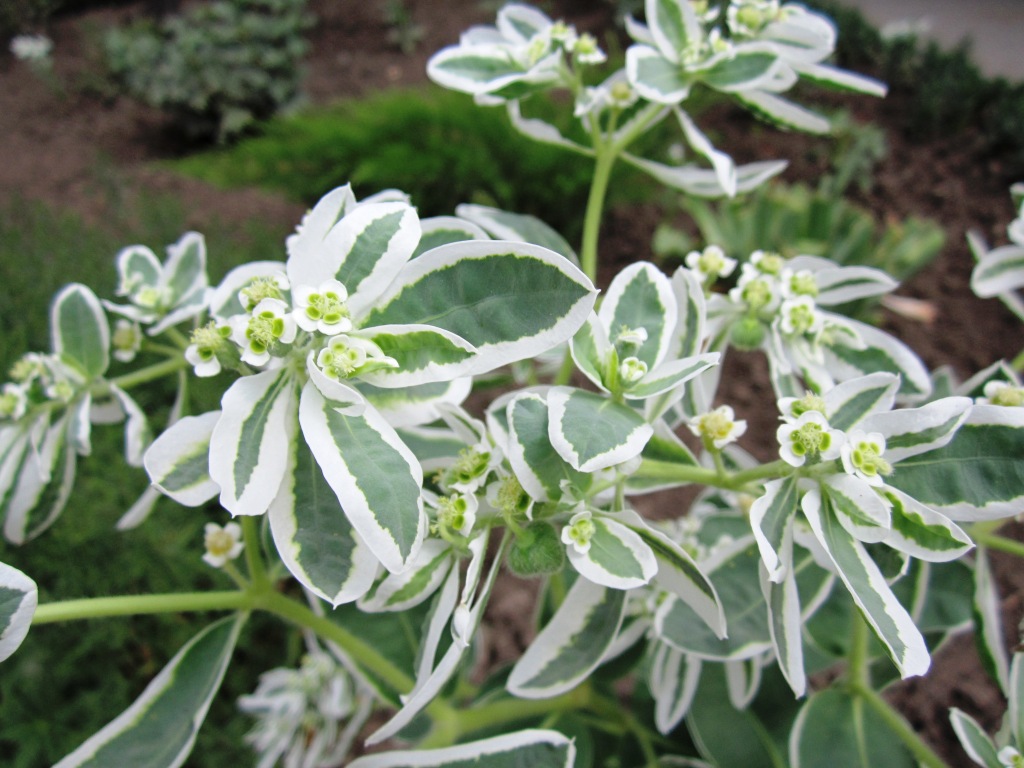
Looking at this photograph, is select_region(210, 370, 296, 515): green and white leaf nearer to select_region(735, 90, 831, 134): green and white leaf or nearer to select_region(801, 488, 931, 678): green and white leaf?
select_region(801, 488, 931, 678): green and white leaf

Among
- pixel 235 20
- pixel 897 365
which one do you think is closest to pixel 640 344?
pixel 897 365

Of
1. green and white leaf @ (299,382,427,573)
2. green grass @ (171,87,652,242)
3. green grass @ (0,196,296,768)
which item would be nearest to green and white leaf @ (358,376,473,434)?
green and white leaf @ (299,382,427,573)

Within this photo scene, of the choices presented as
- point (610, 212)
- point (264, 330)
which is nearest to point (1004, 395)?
point (264, 330)

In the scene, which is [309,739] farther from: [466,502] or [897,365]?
[897,365]

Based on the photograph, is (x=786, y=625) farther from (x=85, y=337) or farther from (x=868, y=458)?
(x=85, y=337)

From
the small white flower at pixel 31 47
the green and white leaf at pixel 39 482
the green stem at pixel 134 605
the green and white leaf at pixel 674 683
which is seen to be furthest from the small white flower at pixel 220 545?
the small white flower at pixel 31 47

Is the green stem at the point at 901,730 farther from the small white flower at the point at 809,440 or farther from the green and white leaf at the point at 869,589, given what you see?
the small white flower at the point at 809,440
